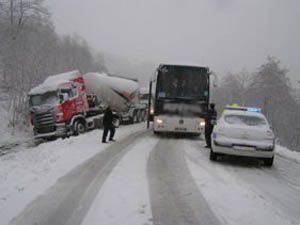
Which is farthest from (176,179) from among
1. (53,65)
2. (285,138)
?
(53,65)

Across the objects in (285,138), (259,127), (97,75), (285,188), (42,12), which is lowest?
(285,138)

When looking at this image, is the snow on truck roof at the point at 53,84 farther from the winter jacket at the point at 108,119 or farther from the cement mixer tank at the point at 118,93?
the winter jacket at the point at 108,119

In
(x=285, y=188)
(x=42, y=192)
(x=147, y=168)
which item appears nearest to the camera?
(x=42, y=192)

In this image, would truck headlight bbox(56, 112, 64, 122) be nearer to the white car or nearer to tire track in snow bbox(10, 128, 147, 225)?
tire track in snow bbox(10, 128, 147, 225)

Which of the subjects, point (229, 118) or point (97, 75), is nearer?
point (229, 118)

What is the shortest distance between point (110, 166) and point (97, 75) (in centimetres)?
1504

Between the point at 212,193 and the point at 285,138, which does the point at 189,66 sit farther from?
the point at 285,138

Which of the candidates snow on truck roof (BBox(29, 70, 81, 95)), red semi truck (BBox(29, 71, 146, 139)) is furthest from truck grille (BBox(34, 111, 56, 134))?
snow on truck roof (BBox(29, 70, 81, 95))

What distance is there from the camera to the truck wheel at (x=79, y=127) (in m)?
20.8

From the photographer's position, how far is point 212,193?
7.18 meters

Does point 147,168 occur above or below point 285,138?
above

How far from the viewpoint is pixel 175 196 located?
692 centimetres

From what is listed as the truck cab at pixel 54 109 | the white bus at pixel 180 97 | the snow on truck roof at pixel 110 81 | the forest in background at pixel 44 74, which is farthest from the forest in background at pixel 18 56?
the white bus at pixel 180 97

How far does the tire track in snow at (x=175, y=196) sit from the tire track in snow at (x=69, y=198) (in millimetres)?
1183
